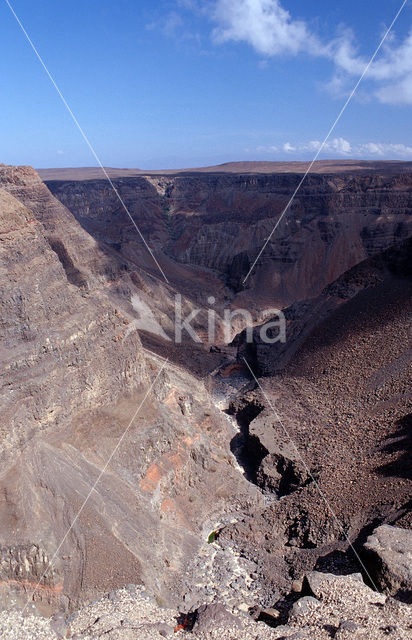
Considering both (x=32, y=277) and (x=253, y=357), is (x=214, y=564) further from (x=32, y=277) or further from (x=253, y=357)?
(x=253, y=357)

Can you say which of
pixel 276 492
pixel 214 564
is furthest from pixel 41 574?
pixel 276 492

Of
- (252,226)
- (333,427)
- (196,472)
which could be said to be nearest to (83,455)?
(196,472)

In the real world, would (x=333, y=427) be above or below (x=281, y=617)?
above

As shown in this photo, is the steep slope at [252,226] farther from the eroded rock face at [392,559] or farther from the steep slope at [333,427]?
the eroded rock face at [392,559]

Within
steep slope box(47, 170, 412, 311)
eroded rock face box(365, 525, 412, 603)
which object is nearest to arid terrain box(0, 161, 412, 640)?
eroded rock face box(365, 525, 412, 603)

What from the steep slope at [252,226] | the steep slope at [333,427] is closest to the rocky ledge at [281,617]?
the steep slope at [333,427]

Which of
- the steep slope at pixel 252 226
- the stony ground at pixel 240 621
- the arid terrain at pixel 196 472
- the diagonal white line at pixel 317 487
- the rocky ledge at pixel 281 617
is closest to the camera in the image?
the stony ground at pixel 240 621

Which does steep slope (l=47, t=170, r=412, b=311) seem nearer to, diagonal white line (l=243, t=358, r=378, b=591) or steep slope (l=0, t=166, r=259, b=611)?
diagonal white line (l=243, t=358, r=378, b=591)

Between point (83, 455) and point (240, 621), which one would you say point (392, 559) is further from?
point (83, 455)
